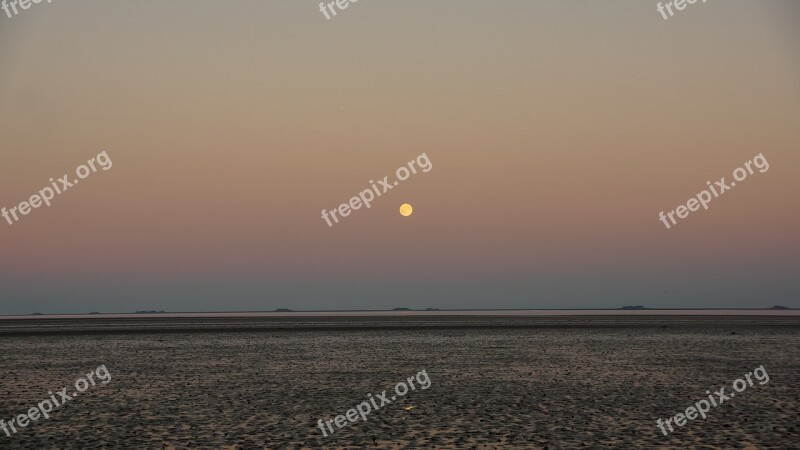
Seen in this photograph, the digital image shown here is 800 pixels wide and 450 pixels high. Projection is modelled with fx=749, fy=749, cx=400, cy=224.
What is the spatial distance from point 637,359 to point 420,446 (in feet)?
118

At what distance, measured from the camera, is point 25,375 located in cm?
4394

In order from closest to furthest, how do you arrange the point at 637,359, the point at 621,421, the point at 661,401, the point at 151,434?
the point at 151,434 < the point at 621,421 < the point at 661,401 < the point at 637,359

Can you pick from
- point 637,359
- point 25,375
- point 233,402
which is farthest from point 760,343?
point 25,375

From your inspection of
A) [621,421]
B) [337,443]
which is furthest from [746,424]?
[337,443]

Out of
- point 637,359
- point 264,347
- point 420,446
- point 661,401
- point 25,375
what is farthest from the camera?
point 264,347

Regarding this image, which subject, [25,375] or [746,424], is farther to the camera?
[25,375]

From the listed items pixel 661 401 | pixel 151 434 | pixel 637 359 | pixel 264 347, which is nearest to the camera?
pixel 151 434

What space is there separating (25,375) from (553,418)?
32286mm

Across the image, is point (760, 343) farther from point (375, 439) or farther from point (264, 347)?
point (375, 439)

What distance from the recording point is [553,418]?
27172mm

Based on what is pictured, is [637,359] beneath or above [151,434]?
beneath

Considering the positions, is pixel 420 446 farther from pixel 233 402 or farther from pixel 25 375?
pixel 25 375

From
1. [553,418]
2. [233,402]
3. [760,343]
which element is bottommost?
[760,343]

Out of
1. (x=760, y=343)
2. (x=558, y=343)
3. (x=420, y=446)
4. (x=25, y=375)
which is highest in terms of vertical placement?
(x=25, y=375)
